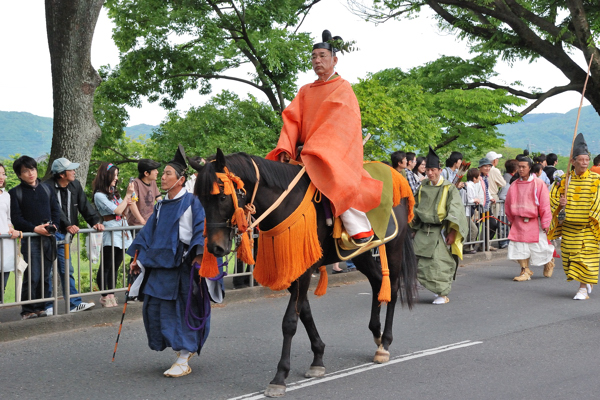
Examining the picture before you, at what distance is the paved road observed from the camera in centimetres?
511

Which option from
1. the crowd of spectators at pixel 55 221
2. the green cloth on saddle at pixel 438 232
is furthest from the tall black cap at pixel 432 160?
the crowd of spectators at pixel 55 221

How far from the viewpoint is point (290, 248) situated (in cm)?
503

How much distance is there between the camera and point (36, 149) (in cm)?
16775

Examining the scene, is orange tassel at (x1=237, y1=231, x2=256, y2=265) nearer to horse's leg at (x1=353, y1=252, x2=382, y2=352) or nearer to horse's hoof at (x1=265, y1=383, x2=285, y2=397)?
horse's hoof at (x1=265, y1=383, x2=285, y2=397)

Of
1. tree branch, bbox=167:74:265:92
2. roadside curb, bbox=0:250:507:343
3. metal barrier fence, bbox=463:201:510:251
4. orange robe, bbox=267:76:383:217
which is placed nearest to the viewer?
orange robe, bbox=267:76:383:217

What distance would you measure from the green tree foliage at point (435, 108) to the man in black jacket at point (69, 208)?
7398 millimetres

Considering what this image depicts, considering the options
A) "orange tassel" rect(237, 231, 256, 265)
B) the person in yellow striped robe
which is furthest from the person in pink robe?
"orange tassel" rect(237, 231, 256, 265)

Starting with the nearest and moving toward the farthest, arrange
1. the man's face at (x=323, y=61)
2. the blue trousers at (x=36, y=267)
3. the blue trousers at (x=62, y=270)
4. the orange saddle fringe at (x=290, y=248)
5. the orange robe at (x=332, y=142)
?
the orange saddle fringe at (x=290, y=248) → the orange robe at (x=332, y=142) → the man's face at (x=323, y=61) → the blue trousers at (x=36, y=267) → the blue trousers at (x=62, y=270)

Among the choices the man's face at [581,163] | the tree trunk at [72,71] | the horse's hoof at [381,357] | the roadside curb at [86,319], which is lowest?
the horse's hoof at [381,357]

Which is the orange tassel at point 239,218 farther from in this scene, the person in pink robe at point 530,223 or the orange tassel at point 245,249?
the person in pink robe at point 530,223

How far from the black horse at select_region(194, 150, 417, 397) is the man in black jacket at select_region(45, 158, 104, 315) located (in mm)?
3562

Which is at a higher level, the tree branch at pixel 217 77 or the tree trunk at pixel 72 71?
the tree branch at pixel 217 77

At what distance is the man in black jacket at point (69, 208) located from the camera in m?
7.83

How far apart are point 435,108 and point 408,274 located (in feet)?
46.8
